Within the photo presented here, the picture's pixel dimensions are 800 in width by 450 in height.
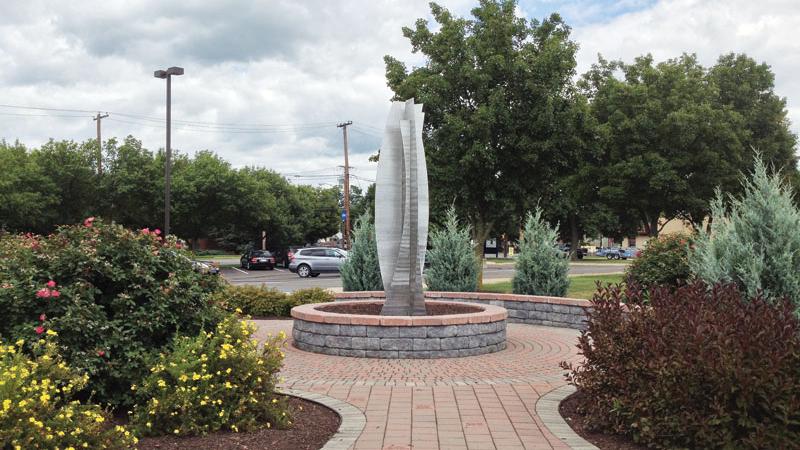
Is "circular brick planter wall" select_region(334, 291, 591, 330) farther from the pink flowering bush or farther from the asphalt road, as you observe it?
the asphalt road

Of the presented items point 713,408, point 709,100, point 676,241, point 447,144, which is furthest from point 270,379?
point 709,100

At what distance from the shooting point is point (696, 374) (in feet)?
14.7

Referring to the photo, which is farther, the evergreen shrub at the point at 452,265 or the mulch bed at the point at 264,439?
the evergreen shrub at the point at 452,265

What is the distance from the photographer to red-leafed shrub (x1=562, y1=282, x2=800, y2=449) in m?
4.23

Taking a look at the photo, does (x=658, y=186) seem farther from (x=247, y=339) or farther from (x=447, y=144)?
(x=247, y=339)

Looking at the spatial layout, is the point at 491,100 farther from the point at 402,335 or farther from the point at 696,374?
the point at 696,374

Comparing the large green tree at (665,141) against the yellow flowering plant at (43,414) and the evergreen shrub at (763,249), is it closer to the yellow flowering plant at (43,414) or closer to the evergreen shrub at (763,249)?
the evergreen shrub at (763,249)

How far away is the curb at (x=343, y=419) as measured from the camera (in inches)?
188

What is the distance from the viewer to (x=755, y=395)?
432cm

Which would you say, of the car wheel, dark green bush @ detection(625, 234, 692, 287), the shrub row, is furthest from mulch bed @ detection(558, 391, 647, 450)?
the car wheel

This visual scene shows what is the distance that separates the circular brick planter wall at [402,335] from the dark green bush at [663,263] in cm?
415

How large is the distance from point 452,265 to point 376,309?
374cm

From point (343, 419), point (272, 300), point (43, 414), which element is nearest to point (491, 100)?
point (272, 300)

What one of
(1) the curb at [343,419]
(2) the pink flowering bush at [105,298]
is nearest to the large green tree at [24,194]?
(2) the pink flowering bush at [105,298]
